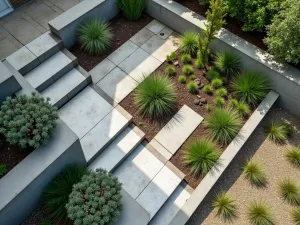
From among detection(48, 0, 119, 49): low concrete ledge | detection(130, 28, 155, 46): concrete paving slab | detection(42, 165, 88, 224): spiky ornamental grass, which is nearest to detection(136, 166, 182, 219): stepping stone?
detection(42, 165, 88, 224): spiky ornamental grass

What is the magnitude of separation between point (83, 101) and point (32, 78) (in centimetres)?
112

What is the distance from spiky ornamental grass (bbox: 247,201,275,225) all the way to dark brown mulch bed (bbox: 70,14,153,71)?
454 cm

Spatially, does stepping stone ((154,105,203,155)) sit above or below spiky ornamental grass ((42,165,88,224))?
above

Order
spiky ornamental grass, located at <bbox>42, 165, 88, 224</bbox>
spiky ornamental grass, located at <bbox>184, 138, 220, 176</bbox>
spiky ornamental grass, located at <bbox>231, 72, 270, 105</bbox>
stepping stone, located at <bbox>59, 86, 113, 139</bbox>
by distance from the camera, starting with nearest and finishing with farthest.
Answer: spiky ornamental grass, located at <bbox>42, 165, 88, 224</bbox> < spiky ornamental grass, located at <bbox>184, 138, 220, 176</bbox> < stepping stone, located at <bbox>59, 86, 113, 139</bbox> < spiky ornamental grass, located at <bbox>231, 72, 270, 105</bbox>

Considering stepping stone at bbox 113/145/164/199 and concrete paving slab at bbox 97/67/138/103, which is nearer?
stepping stone at bbox 113/145/164/199

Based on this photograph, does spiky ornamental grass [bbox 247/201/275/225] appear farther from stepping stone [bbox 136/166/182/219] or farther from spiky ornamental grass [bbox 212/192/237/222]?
stepping stone [bbox 136/166/182/219]

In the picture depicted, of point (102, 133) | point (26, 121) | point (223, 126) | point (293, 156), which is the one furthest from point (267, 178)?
point (26, 121)

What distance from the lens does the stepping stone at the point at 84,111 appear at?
17.8ft

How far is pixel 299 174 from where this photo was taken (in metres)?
5.42

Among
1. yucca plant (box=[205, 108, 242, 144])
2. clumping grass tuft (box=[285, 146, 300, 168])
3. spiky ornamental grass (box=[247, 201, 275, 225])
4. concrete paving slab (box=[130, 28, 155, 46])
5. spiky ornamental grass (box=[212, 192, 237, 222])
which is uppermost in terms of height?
concrete paving slab (box=[130, 28, 155, 46])

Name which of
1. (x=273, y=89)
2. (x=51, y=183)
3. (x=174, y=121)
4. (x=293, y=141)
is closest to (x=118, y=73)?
(x=174, y=121)

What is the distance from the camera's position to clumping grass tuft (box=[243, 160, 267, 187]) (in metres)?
5.32

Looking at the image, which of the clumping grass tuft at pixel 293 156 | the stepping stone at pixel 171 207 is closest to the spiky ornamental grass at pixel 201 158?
the stepping stone at pixel 171 207

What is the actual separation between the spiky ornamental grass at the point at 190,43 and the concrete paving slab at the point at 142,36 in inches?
36.4
